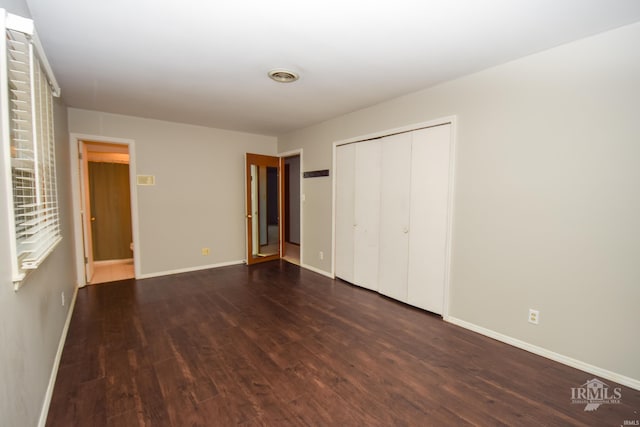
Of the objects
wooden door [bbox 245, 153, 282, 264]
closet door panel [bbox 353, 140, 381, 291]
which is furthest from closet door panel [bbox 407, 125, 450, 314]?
wooden door [bbox 245, 153, 282, 264]

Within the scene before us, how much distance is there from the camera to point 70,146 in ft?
12.8

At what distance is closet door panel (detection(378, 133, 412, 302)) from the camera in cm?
341

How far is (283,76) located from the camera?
2.75m

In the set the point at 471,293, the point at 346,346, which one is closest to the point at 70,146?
the point at 346,346

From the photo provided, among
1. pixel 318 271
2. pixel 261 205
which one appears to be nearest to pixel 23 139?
pixel 318 271

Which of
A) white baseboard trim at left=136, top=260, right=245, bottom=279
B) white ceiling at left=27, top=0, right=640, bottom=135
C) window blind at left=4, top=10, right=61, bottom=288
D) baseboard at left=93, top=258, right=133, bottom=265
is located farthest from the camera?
baseboard at left=93, top=258, right=133, bottom=265

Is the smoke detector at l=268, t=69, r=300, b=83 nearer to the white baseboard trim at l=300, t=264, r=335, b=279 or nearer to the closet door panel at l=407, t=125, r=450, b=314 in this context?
the closet door panel at l=407, t=125, r=450, b=314

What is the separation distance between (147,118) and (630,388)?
6.12 meters

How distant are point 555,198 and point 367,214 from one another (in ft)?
6.89

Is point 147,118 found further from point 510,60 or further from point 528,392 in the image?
point 528,392

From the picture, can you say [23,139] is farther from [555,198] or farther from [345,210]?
[555,198]

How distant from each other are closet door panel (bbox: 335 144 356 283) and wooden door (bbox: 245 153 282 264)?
5.74ft

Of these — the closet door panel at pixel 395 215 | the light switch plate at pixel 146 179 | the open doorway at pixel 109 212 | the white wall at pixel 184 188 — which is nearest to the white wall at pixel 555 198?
the closet door panel at pixel 395 215

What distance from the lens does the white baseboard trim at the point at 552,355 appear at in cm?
203
